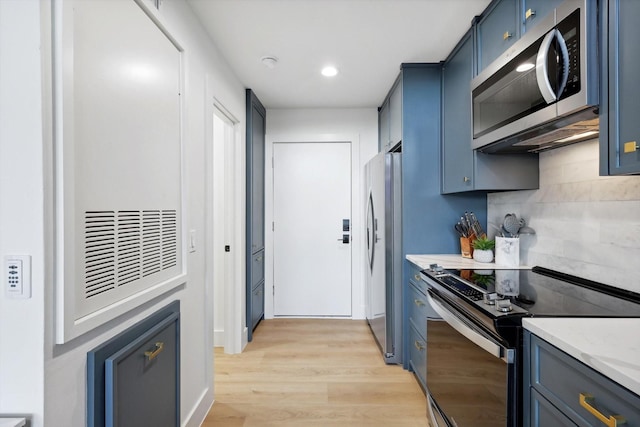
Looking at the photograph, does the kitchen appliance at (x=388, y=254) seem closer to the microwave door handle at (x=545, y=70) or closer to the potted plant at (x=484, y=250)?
the potted plant at (x=484, y=250)

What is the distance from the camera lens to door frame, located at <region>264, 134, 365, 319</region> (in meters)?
3.71

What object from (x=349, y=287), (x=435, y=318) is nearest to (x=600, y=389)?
(x=435, y=318)

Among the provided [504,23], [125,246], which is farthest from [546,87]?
[125,246]

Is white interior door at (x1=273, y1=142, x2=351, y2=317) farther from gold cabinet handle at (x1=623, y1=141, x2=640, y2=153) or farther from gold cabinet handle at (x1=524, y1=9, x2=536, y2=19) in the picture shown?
gold cabinet handle at (x1=623, y1=141, x2=640, y2=153)

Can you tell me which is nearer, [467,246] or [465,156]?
[465,156]

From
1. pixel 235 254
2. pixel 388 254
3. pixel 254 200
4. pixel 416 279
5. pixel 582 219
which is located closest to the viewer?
pixel 582 219

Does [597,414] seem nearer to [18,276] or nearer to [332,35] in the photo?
[18,276]

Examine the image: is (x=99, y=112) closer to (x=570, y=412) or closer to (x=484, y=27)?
(x=570, y=412)

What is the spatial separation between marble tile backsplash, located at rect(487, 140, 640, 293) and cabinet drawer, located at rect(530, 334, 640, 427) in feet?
2.32

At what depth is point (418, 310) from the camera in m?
2.30

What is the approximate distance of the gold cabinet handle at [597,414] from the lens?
2.50 ft

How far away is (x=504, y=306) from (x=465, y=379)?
480mm

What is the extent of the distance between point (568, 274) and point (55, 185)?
2.23 meters

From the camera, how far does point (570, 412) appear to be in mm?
903
